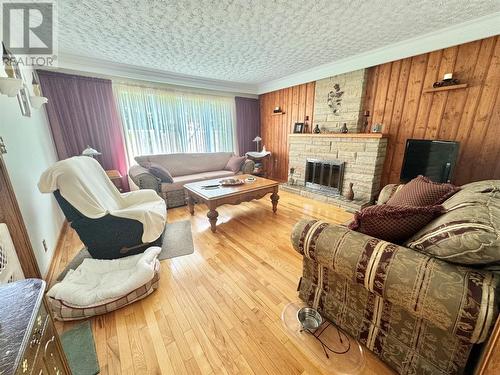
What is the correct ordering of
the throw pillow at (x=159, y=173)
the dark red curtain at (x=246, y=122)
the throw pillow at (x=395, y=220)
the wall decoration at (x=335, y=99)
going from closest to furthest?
the throw pillow at (x=395, y=220) → the throw pillow at (x=159, y=173) → the wall decoration at (x=335, y=99) → the dark red curtain at (x=246, y=122)

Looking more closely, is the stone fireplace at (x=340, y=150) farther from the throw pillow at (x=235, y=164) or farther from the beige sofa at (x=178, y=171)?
the beige sofa at (x=178, y=171)

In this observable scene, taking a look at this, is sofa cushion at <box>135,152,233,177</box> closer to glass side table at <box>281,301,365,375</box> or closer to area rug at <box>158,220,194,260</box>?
area rug at <box>158,220,194,260</box>

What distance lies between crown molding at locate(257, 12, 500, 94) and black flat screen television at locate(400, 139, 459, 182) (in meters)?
1.15

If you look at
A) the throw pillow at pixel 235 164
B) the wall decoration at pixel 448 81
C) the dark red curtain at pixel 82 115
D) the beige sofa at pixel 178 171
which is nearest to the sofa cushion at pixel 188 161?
the beige sofa at pixel 178 171

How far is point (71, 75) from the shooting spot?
121 inches

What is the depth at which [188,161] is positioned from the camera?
4.01 m

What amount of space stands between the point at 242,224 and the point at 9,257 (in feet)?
6.68

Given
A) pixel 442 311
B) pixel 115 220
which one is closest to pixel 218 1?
pixel 115 220

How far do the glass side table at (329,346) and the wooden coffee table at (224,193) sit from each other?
1401 millimetres

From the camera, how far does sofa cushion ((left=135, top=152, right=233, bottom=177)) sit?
12.2 feet

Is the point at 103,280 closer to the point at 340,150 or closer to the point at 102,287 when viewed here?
the point at 102,287

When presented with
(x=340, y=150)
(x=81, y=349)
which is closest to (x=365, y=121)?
(x=340, y=150)

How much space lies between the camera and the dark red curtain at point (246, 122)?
5.04 metres

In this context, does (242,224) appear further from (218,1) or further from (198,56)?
(198,56)
